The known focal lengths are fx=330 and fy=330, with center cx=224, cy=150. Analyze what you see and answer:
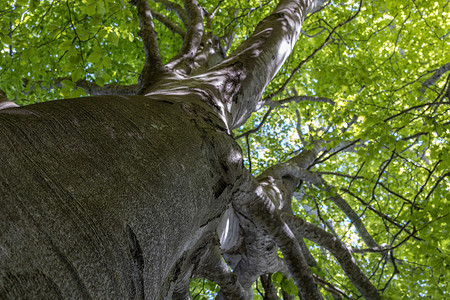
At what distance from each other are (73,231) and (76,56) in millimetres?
2195

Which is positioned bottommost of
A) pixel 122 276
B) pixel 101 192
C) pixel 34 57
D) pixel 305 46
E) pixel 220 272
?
pixel 122 276

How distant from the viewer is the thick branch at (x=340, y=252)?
2559 millimetres

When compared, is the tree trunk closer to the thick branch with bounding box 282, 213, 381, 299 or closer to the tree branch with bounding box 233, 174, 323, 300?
the tree branch with bounding box 233, 174, 323, 300

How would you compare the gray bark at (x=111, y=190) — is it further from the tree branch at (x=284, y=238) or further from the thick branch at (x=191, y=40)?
the thick branch at (x=191, y=40)

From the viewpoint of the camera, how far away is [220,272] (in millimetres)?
2172

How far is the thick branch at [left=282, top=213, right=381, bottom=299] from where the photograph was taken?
2.56 metres

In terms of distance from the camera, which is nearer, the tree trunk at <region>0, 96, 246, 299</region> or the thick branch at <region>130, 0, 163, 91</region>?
the tree trunk at <region>0, 96, 246, 299</region>

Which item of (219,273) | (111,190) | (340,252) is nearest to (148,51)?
(219,273)

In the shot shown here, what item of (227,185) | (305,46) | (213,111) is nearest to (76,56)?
(213,111)

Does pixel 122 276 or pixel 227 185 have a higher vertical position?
pixel 227 185

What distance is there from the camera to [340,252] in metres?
2.62

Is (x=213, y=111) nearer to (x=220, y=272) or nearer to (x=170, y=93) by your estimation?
(x=170, y=93)

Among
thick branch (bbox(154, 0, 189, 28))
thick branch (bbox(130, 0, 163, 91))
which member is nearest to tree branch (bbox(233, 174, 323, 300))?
thick branch (bbox(130, 0, 163, 91))

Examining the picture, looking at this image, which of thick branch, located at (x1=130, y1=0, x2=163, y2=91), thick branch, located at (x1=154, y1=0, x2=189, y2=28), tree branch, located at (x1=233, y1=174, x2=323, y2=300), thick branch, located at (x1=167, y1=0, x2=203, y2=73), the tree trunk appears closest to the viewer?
the tree trunk
